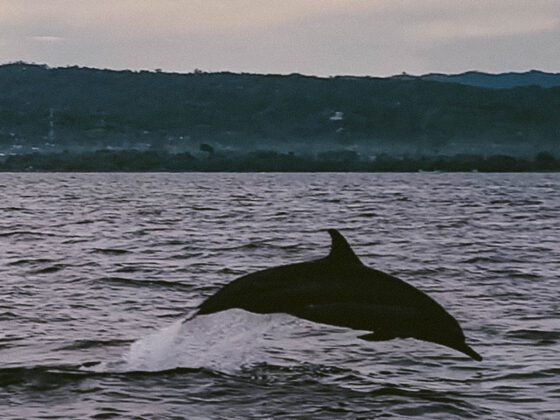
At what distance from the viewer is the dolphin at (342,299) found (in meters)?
12.3

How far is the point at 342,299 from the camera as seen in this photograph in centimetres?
1252

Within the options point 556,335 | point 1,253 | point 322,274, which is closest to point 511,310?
point 556,335

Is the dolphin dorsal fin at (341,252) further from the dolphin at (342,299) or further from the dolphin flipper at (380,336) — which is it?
the dolphin flipper at (380,336)

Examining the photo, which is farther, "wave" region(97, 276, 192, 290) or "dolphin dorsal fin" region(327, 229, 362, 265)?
"wave" region(97, 276, 192, 290)

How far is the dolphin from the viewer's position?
486 inches

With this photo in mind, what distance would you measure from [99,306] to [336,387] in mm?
7820

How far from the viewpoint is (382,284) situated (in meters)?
12.7

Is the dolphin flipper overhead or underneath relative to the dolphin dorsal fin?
underneath

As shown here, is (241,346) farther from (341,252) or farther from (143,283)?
(143,283)

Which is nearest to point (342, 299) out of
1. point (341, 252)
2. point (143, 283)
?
point (341, 252)

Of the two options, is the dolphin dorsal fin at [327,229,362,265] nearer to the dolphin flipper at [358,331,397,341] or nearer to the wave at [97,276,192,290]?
the dolphin flipper at [358,331,397,341]

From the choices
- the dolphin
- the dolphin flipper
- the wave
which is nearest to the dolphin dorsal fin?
the dolphin

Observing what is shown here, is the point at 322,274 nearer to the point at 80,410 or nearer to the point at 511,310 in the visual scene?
the point at 80,410

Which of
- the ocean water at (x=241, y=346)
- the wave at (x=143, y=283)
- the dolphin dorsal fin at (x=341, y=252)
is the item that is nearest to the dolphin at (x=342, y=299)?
the dolphin dorsal fin at (x=341, y=252)
